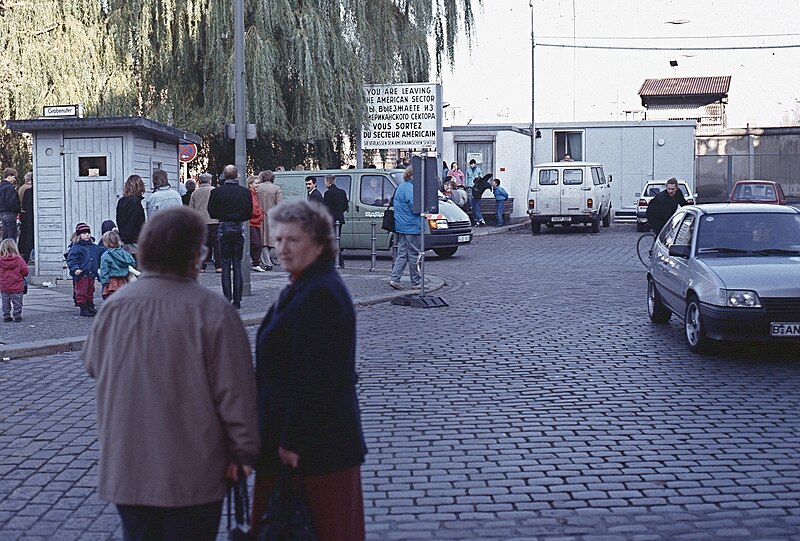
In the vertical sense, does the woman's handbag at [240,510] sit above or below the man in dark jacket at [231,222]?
below

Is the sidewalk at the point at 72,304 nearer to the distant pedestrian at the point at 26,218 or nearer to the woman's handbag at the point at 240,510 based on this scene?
the distant pedestrian at the point at 26,218

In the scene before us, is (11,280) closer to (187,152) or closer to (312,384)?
(312,384)

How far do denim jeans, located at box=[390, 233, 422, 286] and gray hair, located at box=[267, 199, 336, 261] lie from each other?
515 inches

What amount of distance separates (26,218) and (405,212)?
749cm

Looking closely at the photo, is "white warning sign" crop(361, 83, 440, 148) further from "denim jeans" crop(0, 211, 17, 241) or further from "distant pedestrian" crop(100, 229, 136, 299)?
"distant pedestrian" crop(100, 229, 136, 299)

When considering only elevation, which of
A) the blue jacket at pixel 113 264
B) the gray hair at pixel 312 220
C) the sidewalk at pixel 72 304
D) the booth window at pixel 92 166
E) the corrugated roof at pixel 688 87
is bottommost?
the sidewalk at pixel 72 304

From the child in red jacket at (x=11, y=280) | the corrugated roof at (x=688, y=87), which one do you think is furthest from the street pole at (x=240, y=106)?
the corrugated roof at (x=688, y=87)

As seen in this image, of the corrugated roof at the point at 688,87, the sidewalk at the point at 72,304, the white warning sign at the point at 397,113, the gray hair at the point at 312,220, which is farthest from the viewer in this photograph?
the corrugated roof at the point at 688,87

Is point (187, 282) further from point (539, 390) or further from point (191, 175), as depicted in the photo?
point (191, 175)

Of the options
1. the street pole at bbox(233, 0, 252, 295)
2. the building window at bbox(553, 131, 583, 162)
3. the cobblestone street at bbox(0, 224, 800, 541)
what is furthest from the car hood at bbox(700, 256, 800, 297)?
the building window at bbox(553, 131, 583, 162)

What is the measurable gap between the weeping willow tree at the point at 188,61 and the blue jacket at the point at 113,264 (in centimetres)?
1437

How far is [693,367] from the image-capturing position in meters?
10.2

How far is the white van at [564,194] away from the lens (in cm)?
3391

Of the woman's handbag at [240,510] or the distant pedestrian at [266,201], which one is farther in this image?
the distant pedestrian at [266,201]
